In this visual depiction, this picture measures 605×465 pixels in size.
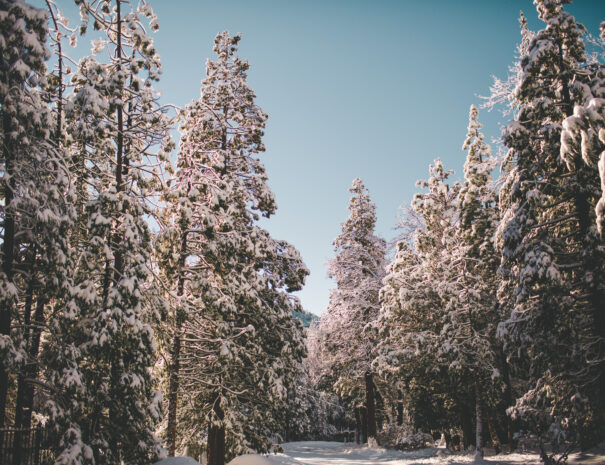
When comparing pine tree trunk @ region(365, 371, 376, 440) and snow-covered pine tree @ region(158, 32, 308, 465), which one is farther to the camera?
pine tree trunk @ region(365, 371, 376, 440)

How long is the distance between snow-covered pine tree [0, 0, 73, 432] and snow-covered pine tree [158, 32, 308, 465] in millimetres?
3211

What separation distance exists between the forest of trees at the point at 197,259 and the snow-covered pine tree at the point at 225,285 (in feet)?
0.26

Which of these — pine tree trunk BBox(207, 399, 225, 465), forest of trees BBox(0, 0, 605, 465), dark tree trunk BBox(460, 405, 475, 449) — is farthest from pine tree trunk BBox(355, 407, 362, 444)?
pine tree trunk BBox(207, 399, 225, 465)

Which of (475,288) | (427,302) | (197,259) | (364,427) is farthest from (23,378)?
(364,427)

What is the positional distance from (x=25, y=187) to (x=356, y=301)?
808 inches

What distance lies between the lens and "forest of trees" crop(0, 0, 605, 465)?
8.18 m

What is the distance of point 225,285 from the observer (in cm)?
1286

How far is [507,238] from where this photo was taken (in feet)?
35.6

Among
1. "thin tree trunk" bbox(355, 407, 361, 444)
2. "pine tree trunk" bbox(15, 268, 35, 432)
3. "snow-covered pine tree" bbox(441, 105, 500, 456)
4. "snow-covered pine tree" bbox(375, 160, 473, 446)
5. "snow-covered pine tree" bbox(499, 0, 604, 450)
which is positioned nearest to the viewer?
"pine tree trunk" bbox(15, 268, 35, 432)

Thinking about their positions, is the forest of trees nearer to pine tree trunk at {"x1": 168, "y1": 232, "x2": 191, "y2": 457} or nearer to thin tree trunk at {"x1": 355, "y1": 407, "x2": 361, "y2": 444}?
pine tree trunk at {"x1": 168, "y1": 232, "x2": 191, "y2": 457}

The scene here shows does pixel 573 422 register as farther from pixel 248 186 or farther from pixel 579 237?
pixel 248 186

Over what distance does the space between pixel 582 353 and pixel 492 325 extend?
8.16 meters

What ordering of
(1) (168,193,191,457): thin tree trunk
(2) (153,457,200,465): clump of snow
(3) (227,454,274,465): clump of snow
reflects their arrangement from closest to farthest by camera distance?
(2) (153,457,200,465): clump of snow, (1) (168,193,191,457): thin tree trunk, (3) (227,454,274,465): clump of snow

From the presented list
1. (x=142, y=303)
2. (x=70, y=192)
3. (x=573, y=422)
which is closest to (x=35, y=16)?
(x=70, y=192)
